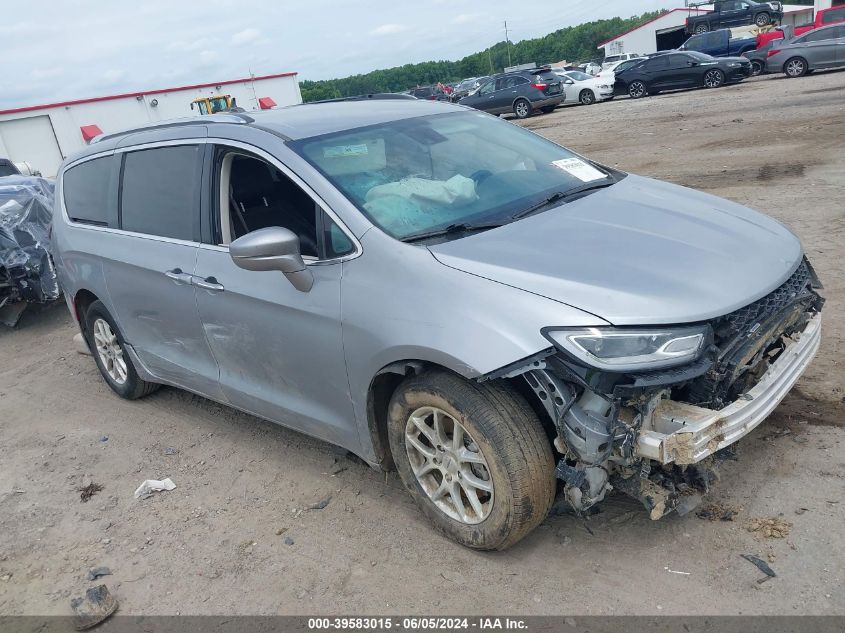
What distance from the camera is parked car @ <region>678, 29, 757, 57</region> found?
28202mm

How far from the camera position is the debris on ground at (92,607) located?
125 inches

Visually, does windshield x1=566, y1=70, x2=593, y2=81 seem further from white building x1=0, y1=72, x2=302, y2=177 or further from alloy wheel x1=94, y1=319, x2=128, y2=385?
alloy wheel x1=94, y1=319, x2=128, y2=385

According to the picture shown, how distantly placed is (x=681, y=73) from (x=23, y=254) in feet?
71.6

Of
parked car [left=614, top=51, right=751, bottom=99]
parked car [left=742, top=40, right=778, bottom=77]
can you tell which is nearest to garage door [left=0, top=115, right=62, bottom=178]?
parked car [left=614, top=51, right=751, bottom=99]

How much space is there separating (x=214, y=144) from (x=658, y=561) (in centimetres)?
302

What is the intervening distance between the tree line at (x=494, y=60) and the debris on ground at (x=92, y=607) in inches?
3230

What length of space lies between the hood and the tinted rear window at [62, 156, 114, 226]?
2882 millimetres

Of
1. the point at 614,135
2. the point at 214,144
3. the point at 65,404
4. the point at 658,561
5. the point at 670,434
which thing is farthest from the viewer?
the point at 614,135

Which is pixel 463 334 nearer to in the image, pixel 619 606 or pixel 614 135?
pixel 619 606

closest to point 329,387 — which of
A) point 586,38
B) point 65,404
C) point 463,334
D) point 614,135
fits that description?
point 463,334

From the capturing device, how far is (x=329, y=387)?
3486 mm

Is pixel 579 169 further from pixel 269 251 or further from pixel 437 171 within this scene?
pixel 269 251

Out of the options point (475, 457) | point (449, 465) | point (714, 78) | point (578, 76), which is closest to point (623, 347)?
point (475, 457)

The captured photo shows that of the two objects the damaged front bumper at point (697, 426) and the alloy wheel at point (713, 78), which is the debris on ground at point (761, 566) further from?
the alloy wheel at point (713, 78)
